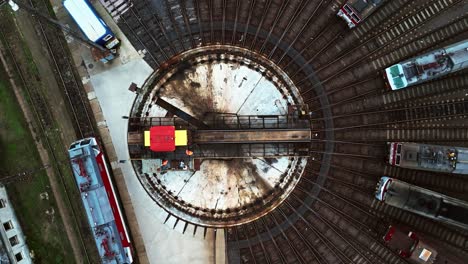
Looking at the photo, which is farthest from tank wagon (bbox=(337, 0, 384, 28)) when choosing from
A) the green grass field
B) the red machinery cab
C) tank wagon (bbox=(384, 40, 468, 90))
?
the green grass field

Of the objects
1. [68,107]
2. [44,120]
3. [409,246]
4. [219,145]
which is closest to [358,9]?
[219,145]

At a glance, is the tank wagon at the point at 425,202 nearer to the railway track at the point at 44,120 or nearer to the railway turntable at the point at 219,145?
the railway turntable at the point at 219,145

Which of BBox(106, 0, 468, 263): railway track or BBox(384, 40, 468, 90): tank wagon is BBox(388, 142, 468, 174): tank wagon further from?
BBox(384, 40, 468, 90): tank wagon

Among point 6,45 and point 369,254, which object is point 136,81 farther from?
point 369,254

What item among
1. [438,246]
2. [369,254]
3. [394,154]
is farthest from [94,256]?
[438,246]

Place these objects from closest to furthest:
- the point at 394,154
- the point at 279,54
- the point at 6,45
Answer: the point at 394,154 → the point at 279,54 → the point at 6,45
